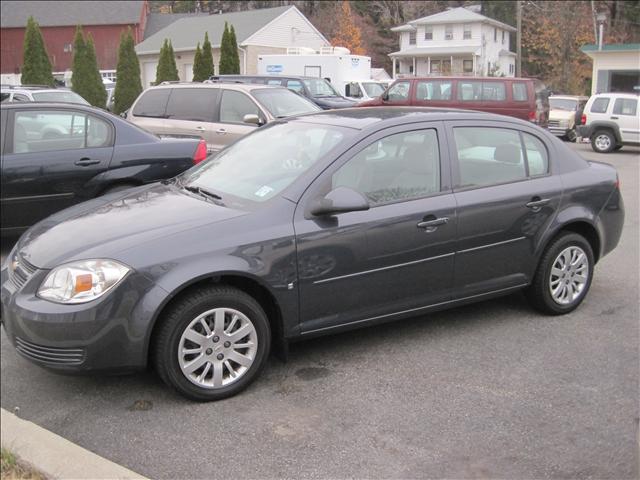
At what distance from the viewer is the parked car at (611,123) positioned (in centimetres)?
1720

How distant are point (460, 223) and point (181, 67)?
105ft

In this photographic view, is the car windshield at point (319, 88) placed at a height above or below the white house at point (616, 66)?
above

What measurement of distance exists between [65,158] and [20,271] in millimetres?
3302

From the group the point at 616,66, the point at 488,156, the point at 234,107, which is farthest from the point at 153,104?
the point at 488,156

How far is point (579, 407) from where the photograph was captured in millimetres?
3717

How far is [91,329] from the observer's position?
3506mm

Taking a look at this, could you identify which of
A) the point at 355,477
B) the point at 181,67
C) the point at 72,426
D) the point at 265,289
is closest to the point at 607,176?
the point at 265,289

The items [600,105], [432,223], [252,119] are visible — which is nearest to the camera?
[432,223]

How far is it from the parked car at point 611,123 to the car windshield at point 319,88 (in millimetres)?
7341

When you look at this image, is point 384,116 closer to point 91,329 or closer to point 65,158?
point 91,329

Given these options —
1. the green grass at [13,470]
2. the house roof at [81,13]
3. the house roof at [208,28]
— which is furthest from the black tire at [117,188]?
the house roof at [81,13]

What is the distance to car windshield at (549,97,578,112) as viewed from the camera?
20.5 meters

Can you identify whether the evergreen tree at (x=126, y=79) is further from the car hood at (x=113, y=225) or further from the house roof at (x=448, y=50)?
the car hood at (x=113, y=225)

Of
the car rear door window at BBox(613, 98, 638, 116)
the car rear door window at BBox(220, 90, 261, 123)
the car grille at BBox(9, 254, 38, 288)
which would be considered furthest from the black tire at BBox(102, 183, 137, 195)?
the car rear door window at BBox(613, 98, 638, 116)
